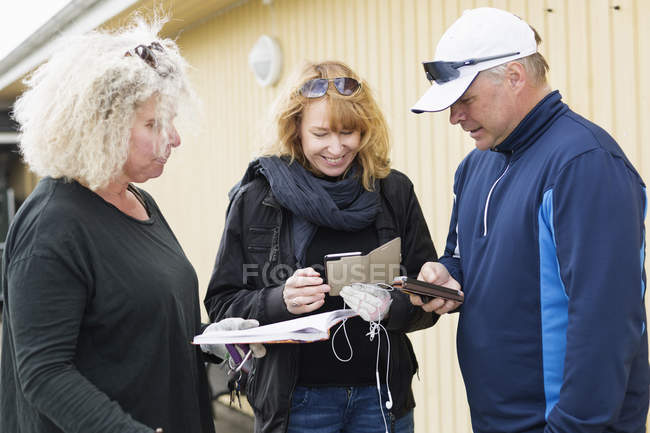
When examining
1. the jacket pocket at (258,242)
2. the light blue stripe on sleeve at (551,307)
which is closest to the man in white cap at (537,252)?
the light blue stripe on sleeve at (551,307)

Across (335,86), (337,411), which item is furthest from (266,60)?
(337,411)

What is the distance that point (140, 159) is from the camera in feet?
5.62

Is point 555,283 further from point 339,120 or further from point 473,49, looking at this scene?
point 339,120

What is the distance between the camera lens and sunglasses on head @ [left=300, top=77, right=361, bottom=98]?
2.30 meters

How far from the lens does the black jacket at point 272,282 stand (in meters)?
2.17

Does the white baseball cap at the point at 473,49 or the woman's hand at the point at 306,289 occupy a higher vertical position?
the white baseball cap at the point at 473,49

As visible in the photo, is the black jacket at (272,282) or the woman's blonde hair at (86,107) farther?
the black jacket at (272,282)

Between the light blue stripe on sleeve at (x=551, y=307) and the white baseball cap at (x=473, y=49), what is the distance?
434 millimetres

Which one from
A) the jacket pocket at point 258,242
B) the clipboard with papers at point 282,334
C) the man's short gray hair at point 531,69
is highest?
the man's short gray hair at point 531,69

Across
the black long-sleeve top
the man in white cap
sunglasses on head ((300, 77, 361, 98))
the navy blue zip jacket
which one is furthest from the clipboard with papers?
sunglasses on head ((300, 77, 361, 98))

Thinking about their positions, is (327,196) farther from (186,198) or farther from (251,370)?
(186,198)

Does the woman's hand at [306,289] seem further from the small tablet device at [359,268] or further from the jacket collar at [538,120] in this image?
the jacket collar at [538,120]

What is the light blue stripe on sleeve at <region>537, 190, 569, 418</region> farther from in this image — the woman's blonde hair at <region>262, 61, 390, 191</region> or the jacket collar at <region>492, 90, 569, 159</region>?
the woman's blonde hair at <region>262, 61, 390, 191</region>

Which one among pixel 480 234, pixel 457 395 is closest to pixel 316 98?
pixel 480 234
